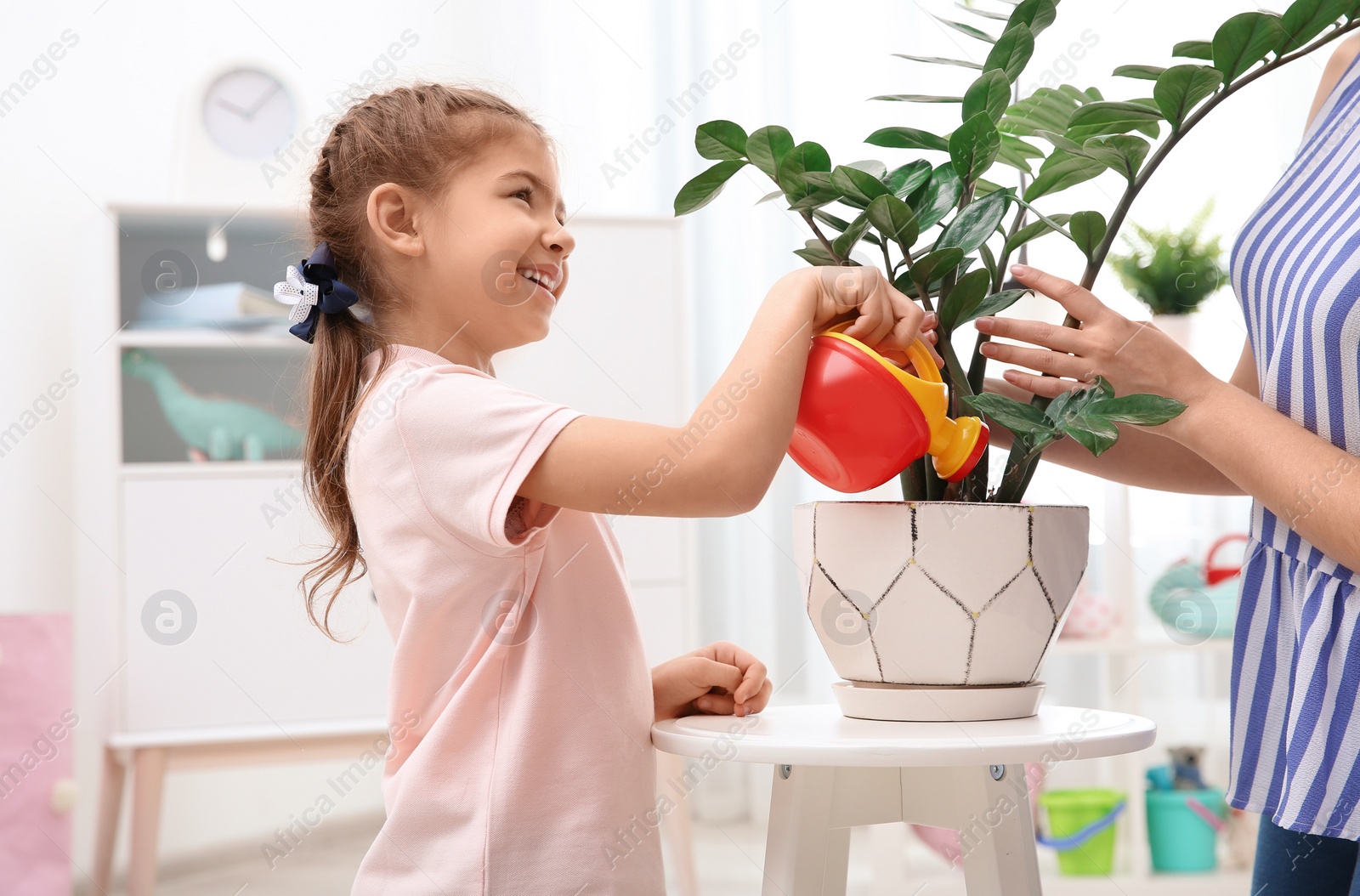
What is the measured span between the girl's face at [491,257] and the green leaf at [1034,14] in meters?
0.35

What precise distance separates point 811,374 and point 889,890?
60.7 inches

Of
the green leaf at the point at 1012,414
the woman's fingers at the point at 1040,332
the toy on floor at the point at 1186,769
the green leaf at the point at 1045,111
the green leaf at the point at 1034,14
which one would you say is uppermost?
the green leaf at the point at 1034,14

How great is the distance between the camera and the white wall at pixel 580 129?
7.18 ft

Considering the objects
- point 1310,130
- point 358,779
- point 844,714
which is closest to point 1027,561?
point 844,714

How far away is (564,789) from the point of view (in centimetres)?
73

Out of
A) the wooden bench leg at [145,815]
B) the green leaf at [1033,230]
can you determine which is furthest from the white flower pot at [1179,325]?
the wooden bench leg at [145,815]

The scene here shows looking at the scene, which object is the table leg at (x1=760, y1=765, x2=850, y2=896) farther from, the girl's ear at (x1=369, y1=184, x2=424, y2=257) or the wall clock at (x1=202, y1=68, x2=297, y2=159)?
the wall clock at (x1=202, y1=68, x2=297, y2=159)

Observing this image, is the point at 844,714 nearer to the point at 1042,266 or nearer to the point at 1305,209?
the point at 1305,209

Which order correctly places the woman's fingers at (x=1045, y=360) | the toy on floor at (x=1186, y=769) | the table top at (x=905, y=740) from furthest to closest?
the toy on floor at (x=1186, y=769) < the woman's fingers at (x=1045, y=360) < the table top at (x=905, y=740)

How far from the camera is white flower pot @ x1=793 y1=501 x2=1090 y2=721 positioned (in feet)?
2.27

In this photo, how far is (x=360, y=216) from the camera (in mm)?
877

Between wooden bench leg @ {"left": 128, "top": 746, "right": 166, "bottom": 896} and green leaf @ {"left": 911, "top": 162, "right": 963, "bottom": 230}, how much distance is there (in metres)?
1.71

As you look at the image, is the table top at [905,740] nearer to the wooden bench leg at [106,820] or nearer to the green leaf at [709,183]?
the green leaf at [709,183]

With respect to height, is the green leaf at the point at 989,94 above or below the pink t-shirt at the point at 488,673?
above
